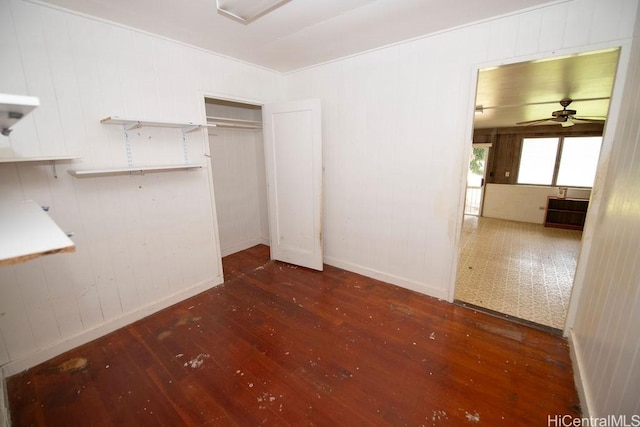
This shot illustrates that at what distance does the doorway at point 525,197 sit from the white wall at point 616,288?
0.32 metres

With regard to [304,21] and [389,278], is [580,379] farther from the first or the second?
[304,21]

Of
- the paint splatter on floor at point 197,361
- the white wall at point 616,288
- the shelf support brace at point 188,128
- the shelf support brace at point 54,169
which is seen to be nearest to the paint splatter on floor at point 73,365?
the paint splatter on floor at point 197,361

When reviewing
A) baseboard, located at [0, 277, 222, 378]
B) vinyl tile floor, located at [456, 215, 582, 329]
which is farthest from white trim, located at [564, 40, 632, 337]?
baseboard, located at [0, 277, 222, 378]

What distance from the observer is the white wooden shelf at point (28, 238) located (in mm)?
678

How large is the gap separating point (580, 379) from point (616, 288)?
0.68m

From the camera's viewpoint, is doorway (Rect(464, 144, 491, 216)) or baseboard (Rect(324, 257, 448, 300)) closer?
baseboard (Rect(324, 257, 448, 300))

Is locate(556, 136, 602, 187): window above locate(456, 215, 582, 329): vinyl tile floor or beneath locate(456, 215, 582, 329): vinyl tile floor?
above

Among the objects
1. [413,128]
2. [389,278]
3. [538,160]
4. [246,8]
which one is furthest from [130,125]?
[538,160]

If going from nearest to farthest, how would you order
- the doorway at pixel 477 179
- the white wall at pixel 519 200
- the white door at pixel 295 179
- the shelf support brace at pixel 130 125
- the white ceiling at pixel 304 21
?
the white ceiling at pixel 304 21 → the shelf support brace at pixel 130 125 → the white door at pixel 295 179 → the white wall at pixel 519 200 → the doorway at pixel 477 179

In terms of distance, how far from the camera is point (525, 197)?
6.28 metres

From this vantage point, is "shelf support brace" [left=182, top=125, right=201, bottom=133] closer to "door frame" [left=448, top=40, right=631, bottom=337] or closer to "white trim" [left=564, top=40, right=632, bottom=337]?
"door frame" [left=448, top=40, right=631, bottom=337]

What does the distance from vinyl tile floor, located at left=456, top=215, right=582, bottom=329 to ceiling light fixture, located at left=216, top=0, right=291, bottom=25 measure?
2.99 meters

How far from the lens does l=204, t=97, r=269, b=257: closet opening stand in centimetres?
358

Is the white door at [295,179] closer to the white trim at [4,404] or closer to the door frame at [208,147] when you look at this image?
the door frame at [208,147]
